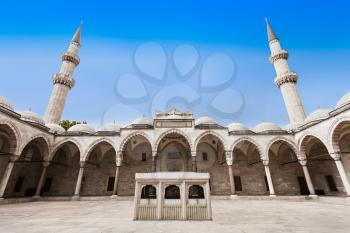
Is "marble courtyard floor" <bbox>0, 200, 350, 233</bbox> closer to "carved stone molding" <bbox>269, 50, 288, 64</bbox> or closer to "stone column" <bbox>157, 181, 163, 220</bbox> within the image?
"stone column" <bbox>157, 181, 163, 220</bbox>

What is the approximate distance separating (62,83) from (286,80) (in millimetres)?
27852

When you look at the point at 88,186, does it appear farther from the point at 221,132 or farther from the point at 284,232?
the point at 284,232

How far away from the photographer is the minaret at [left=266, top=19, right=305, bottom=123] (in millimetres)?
20672

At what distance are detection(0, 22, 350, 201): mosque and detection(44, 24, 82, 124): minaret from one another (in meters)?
0.13

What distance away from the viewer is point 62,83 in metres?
23.3

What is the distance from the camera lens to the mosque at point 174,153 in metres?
15.2

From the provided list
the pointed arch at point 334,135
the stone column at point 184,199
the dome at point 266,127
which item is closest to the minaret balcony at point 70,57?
the dome at point 266,127

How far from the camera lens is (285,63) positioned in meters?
23.6

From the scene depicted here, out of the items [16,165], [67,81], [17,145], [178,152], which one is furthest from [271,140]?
[67,81]

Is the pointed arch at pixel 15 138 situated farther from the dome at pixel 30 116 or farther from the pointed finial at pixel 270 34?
the pointed finial at pixel 270 34

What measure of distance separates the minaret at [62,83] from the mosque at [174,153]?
13 cm

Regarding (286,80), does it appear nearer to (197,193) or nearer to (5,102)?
(197,193)

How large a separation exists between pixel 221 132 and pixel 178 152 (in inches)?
220

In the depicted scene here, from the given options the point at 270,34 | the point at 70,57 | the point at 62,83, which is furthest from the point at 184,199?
the point at 270,34
